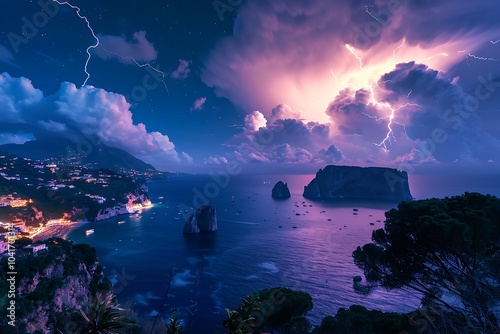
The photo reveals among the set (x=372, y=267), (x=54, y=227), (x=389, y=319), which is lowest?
(x=54, y=227)

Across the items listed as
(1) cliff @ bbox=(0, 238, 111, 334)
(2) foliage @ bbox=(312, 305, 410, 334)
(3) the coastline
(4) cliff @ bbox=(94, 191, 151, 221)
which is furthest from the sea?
(1) cliff @ bbox=(0, 238, 111, 334)

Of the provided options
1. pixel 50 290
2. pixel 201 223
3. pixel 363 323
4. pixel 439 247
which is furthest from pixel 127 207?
pixel 439 247

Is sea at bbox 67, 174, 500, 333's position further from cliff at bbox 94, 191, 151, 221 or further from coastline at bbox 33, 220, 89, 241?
cliff at bbox 94, 191, 151, 221

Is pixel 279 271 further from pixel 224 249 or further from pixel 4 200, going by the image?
pixel 4 200

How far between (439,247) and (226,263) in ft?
186

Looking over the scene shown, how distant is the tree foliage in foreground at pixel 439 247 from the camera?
68.7ft

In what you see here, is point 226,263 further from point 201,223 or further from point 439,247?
point 439,247

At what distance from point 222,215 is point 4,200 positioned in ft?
330

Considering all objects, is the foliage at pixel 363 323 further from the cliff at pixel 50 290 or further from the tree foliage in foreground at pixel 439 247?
the cliff at pixel 50 290

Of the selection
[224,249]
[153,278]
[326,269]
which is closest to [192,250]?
[224,249]

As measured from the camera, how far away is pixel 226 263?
229ft

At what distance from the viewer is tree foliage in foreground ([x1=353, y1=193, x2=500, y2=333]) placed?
825 inches

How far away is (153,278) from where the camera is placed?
60.8 meters

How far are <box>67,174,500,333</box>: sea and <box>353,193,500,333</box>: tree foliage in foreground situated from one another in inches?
102
